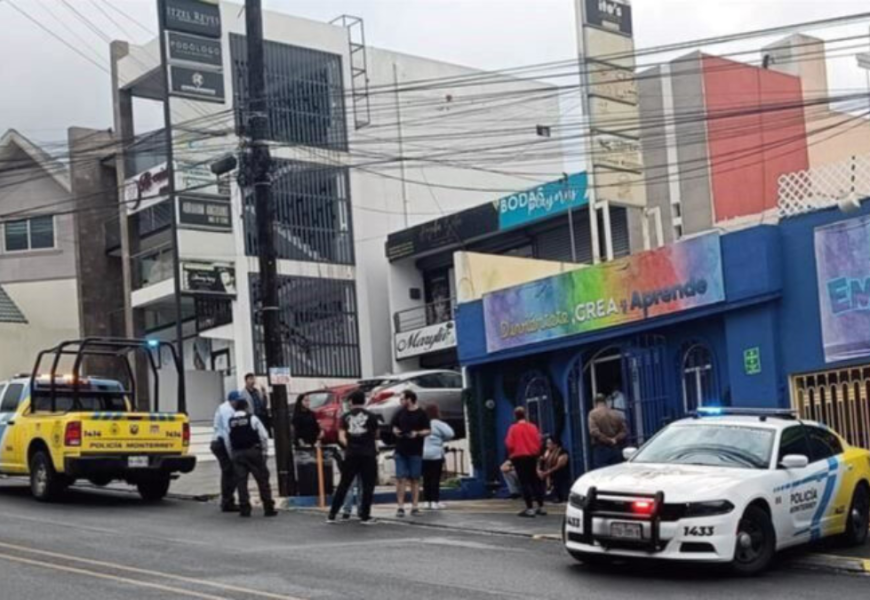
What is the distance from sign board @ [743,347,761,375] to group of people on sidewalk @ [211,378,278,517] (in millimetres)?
6558

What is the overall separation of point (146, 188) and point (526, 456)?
24760mm

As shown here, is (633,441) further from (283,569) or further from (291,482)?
(283,569)

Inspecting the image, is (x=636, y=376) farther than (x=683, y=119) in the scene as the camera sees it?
No

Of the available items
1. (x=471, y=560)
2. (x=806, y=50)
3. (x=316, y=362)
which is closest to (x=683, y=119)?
(x=806, y=50)

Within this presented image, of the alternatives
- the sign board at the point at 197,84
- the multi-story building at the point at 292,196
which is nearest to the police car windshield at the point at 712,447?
the multi-story building at the point at 292,196

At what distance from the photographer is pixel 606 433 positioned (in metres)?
18.2

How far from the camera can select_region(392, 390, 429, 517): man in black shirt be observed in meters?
17.7

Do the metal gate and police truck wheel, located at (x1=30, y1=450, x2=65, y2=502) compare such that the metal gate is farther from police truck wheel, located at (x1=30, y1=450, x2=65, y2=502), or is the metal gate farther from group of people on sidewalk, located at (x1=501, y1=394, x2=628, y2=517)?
police truck wheel, located at (x1=30, y1=450, x2=65, y2=502)

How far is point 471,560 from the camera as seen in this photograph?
13.1 meters

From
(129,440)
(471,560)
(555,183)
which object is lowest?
(471,560)

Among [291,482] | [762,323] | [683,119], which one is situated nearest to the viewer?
[762,323]

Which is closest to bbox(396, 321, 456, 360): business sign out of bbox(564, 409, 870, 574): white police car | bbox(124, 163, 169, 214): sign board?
bbox(124, 163, 169, 214): sign board

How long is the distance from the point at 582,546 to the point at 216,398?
28641 millimetres

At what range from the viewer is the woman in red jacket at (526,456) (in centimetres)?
1783
